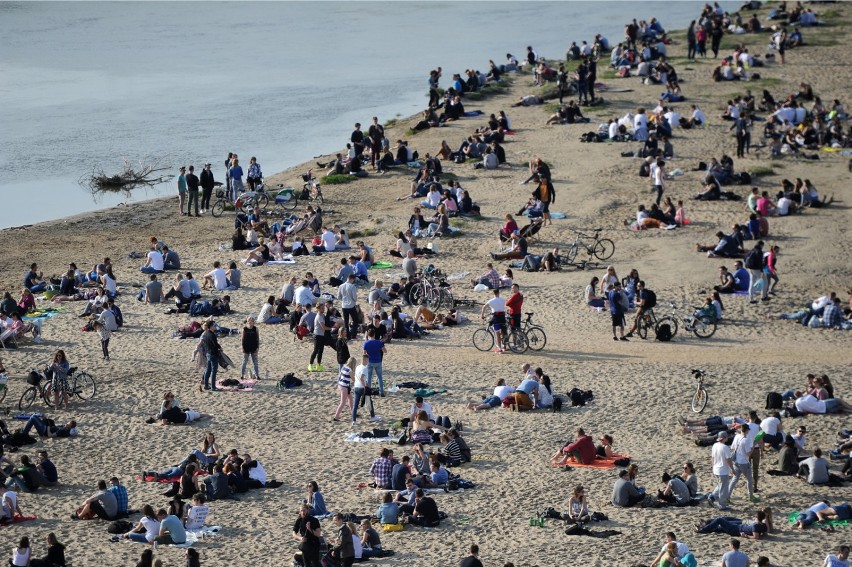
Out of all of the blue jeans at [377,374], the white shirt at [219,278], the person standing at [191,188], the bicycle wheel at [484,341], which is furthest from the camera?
the person standing at [191,188]

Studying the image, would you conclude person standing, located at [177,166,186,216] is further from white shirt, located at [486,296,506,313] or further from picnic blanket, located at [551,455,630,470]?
picnic blanket, located at [551,455,630,470]

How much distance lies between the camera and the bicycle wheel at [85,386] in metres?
27.2

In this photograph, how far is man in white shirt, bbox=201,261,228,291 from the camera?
110 ft

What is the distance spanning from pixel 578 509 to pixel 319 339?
28.5 ft

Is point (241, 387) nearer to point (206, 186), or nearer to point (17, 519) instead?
point (17, 519)

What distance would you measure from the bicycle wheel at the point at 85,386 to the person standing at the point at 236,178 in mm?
14398

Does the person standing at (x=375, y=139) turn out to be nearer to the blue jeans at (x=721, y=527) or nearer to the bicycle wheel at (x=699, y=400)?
the bicycle wheel at (x=699, y=400)

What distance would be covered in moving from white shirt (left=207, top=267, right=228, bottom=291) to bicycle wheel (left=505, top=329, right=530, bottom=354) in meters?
7.91

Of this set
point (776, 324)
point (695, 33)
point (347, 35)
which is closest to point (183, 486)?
point (776, 324)

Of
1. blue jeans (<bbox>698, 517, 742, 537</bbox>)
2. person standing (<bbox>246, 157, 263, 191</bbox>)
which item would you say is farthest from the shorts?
person standing (<bbox>246, 157, 263, 191</bbox>)

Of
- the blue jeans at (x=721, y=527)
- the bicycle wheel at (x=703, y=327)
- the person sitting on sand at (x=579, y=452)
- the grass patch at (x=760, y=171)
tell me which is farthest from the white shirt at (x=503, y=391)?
the grass patch at (x=760, y=171)

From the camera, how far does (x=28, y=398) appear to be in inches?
1053

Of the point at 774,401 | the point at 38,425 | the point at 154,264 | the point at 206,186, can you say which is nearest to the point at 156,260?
the point at 154,264

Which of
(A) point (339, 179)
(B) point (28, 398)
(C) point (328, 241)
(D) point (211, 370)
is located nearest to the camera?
(B) point (28, 398)
